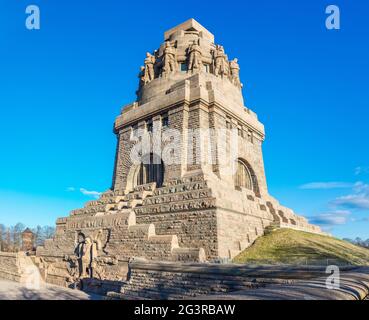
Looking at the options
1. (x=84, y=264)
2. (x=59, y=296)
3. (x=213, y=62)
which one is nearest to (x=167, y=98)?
(x=213, y=62)

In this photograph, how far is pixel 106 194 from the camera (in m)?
27.6

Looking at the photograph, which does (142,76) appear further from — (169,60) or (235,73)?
(235,73)

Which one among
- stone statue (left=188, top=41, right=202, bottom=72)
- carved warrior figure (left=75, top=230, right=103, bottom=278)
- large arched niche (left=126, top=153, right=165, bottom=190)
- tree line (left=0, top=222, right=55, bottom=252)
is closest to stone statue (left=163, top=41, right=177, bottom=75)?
stone statue (left=188, top=41, right=202, bottom=72)

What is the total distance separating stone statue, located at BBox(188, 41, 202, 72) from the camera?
92.0 ft

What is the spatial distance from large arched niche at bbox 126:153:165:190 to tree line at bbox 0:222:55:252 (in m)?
41.9

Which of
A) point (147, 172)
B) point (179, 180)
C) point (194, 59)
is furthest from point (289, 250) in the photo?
point (194, 59)

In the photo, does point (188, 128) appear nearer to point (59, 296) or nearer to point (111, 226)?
point (111, 226)

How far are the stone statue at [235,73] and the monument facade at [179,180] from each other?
0.11 m

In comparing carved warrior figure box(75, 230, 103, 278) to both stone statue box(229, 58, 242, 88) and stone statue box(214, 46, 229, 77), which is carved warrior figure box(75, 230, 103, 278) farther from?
stone statue box(229, 58, 242, 88)

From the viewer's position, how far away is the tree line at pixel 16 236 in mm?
63294

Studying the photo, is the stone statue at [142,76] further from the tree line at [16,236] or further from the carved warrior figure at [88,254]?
the tree line at [16,236]

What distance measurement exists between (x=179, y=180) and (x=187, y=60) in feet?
44.3

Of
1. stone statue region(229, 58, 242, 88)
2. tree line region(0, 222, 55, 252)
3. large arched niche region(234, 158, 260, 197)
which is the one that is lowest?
tree line region(0, 222, 55, 252)

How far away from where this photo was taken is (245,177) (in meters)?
27.8
